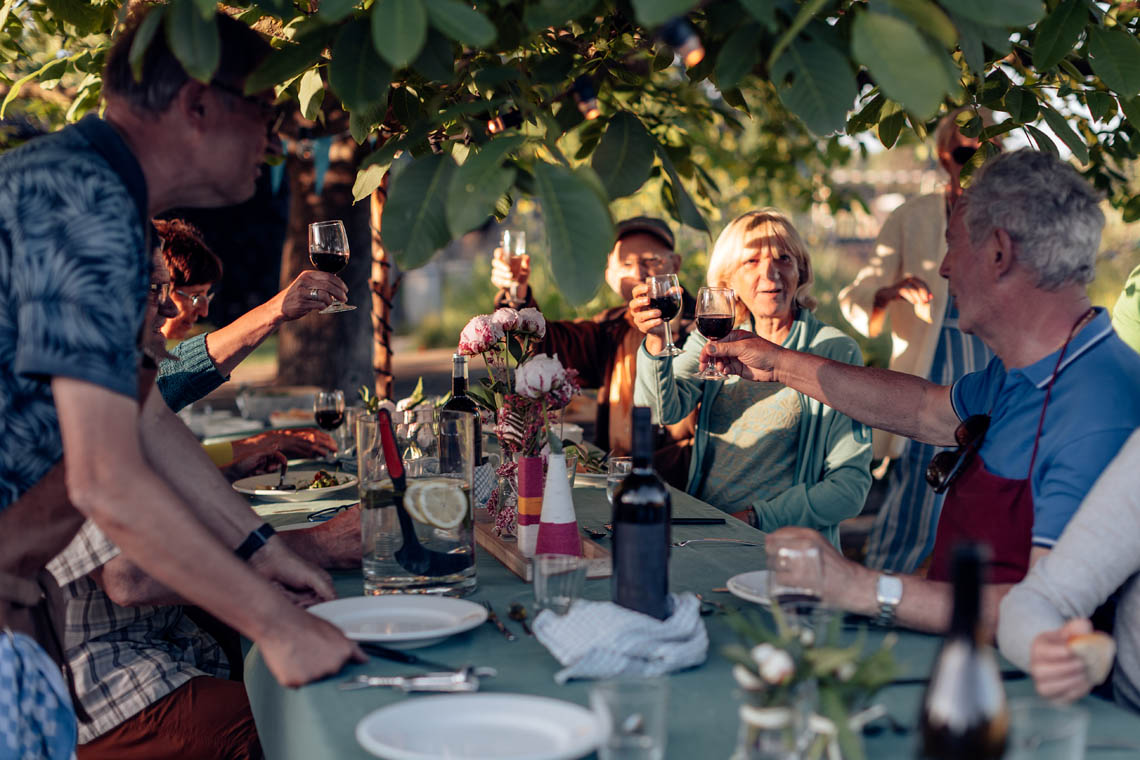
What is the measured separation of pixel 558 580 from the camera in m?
1.63

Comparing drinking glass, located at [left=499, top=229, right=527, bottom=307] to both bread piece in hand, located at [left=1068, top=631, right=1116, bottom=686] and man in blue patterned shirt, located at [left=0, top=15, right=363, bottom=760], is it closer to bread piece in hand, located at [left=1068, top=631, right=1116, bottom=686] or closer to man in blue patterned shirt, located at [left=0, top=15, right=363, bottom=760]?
man in blue patterned shirt, located at [left=0, top=15, right=363, bottom=760]

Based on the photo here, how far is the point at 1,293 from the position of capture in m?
1.42

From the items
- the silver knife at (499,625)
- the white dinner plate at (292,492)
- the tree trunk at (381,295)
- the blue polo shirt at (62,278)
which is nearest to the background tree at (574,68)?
the blue polo shirt at (62,278)

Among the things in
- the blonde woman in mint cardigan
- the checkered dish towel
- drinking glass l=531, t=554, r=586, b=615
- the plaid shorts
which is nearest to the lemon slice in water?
drinking glass l=531, t=554, r=586, b=615

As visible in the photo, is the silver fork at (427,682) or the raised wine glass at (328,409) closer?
the silver fork at (427,682)

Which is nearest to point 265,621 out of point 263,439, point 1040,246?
point 1040,246

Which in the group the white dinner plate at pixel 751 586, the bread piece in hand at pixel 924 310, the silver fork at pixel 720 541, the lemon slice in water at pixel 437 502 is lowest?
the silver fork at pixel 720 541

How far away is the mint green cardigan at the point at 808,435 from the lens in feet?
9.78

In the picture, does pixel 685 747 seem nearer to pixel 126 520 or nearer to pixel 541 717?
→ pixel 541 717

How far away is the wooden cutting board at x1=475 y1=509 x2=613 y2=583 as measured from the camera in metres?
2.02

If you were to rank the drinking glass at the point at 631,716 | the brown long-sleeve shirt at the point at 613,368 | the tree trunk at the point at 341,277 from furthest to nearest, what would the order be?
the tree trunk at the point at 341,277 → the brown long-sleeve shirt at the point at 613,368 → the drinking glass at the point at 631,716

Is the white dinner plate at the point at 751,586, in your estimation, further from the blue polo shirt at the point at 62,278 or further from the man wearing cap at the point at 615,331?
the man wearing cap at the point at 615,331

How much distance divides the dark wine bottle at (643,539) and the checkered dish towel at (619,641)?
7 cm

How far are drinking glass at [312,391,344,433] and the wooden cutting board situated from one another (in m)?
1.22
